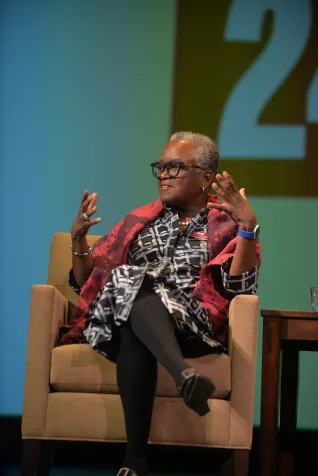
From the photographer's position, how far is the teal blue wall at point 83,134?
11.4ft

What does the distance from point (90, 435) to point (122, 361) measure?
0.94ft

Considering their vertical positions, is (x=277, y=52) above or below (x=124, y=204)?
above

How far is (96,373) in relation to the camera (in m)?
2.38

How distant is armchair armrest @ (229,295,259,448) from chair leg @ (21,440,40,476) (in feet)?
2.01

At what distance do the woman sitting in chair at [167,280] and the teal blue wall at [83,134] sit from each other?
0.65 meters

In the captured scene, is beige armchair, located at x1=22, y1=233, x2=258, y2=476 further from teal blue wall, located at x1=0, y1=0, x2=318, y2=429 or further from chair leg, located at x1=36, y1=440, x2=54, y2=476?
teal blue wall, located at x1=0, y1=0, x2=318, y2=429

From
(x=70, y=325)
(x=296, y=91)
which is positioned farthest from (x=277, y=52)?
(x=70, y=325)

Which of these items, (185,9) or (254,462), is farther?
(185,9)

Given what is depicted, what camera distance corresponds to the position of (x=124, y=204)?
138 inches

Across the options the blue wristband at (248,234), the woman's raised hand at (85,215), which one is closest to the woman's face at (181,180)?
the woman's raised hand at (85,215)

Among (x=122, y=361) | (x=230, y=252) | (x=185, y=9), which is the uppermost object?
(x=185, y=9)

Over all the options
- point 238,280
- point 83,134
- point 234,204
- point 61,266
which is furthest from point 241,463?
point 83,134

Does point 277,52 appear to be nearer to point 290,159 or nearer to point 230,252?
point 290,159

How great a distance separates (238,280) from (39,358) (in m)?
0.69
